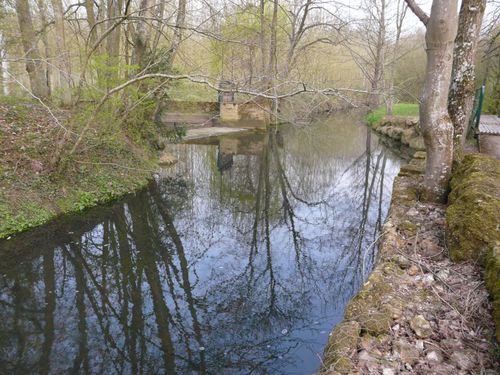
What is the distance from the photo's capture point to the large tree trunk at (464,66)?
219 inches

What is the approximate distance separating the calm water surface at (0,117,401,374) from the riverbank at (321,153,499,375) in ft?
3.80

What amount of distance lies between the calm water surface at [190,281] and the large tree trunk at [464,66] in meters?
2.44

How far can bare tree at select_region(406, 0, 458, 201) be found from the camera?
Answer: 450cm

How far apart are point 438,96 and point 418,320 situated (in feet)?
9.82

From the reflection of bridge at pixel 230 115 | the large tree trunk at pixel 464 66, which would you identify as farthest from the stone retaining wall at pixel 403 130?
the large tree trunk at pixel 464 66

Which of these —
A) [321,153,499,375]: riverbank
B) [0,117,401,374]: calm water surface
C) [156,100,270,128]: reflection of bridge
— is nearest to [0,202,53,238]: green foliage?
[0,117,401,374]: calm water surface

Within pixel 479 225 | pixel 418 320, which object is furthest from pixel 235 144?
pixel 418 320

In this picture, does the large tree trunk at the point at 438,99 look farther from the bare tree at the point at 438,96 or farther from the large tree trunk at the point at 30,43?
the large tree trunk at the point at 30,43

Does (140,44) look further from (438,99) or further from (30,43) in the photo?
(438,99)

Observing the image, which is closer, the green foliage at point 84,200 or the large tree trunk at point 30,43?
the green foliage at point 84,200

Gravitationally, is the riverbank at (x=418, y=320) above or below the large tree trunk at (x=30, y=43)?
below

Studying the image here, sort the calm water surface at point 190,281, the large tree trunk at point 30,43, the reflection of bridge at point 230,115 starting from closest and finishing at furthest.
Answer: the calm water surface at point 190,281 < the large tree trunk at point 30,43 < the reflection of bridge at point 230,115

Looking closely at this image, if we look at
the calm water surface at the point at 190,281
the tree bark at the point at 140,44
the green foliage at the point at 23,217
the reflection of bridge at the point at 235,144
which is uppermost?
the tree bark at the point at 140,44

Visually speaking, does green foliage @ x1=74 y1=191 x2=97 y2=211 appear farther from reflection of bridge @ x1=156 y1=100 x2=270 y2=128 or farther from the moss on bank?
reflection of bridge @ x1=156 y1=100 x2=270 y2=128
